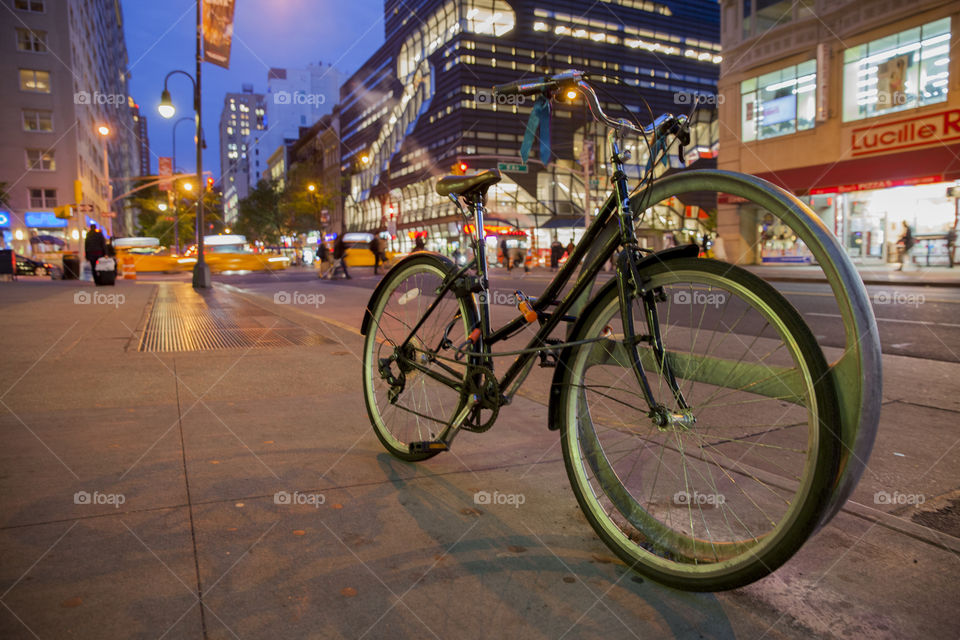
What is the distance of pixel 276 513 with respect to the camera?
2.67 m

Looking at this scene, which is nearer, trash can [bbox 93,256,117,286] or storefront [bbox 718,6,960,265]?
trash can [bbox 93,256,117,286]

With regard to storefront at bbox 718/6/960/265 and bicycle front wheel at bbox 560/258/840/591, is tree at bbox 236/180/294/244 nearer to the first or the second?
storefront at bbox 718/6/960/265

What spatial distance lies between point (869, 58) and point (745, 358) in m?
29.6

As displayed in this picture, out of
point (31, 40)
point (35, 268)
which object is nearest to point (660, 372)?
point (35, 268)

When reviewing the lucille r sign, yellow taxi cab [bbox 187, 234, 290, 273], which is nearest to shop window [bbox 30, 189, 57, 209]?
yellow taxi cab [bbox 187, 234, 290, 273]

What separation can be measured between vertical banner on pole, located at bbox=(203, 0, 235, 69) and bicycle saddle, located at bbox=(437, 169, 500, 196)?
15.2 meters

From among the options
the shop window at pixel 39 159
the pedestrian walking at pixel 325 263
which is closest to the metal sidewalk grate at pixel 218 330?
the pedestrian walking at pixel 325 263

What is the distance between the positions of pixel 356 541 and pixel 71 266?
29.1 metres

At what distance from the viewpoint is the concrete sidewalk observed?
74.6 inches

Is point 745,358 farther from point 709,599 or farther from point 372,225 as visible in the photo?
point 372,225

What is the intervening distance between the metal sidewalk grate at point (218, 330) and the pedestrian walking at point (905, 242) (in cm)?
2289

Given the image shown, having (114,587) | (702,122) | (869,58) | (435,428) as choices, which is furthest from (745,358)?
(702,122)

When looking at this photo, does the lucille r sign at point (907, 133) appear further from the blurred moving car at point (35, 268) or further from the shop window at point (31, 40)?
the shop window at point (31, 40)

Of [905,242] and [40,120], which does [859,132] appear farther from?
[40,120]
